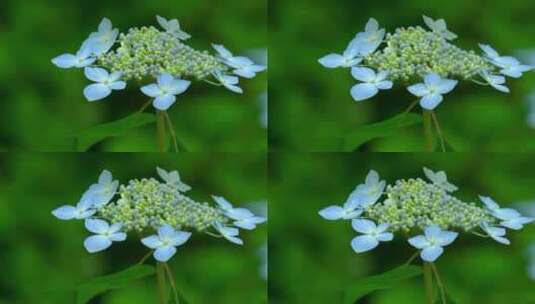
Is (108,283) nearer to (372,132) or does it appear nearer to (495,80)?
(372,132)

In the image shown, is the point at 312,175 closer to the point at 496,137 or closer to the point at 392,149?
the point at 392,149

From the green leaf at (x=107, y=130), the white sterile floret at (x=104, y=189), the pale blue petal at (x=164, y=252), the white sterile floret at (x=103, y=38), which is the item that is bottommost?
the pale blue petal at (x=164, y=252)

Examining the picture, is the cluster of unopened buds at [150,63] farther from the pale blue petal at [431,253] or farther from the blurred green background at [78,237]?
the pale blue petal at [431,253]

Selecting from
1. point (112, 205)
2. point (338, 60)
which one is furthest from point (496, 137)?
point (112, 205)

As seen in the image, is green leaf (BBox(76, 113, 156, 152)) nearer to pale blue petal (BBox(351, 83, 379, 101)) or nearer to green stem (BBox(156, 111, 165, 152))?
green stem (BBox(156, 111, 165, 152))

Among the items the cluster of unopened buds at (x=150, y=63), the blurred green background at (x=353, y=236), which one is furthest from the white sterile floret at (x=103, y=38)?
the blurred green background at (x=353, y=236)

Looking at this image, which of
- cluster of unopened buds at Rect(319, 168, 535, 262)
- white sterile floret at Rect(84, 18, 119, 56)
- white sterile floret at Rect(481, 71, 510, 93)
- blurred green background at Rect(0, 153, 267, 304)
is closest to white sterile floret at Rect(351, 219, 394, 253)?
cluster of unopened buds at Rect(319, 168, 535, 262)
